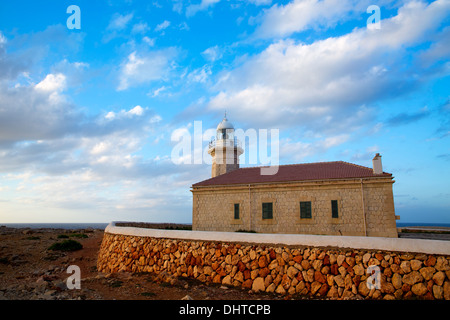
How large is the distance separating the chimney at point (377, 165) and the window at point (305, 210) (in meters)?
4.15

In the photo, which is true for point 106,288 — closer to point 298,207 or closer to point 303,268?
point 303,268

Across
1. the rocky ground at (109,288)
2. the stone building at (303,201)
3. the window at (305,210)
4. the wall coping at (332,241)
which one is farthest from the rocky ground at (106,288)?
the window at (305,210)

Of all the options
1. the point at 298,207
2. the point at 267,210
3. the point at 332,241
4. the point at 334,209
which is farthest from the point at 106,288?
the point at 334,209

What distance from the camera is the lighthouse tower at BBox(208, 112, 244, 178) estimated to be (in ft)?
88.0

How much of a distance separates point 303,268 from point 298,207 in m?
9.24

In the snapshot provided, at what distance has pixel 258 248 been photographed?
9.73m

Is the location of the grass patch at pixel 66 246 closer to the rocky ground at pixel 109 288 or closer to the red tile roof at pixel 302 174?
the rocky ground at pixel 109 288

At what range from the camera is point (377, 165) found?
54.9 ft

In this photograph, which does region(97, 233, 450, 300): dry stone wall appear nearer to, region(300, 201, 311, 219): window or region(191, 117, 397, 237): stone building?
region(191, 117, 397, 237): stone building

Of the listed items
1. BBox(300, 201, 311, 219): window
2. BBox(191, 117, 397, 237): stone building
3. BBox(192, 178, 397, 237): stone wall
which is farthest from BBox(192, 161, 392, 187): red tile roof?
BBox(300, 201, 311, 219): window

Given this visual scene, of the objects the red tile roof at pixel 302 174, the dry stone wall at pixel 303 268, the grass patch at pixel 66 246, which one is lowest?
the grass patch at pixel 66 246

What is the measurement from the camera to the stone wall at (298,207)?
16.2m

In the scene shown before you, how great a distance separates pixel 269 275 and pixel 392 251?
3530mm
